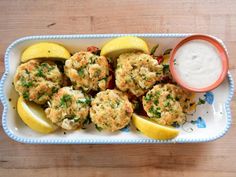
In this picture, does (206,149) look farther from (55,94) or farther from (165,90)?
(55,94)

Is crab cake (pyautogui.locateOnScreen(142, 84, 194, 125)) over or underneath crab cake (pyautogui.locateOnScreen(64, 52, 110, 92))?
underneath

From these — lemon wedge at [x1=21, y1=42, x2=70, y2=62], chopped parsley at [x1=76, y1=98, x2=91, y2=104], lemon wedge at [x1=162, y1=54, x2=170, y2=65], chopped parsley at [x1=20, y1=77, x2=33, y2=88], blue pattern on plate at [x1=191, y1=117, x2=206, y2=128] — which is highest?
lemon wedge at [x1=21, y1=42, x2=70, y2=62]

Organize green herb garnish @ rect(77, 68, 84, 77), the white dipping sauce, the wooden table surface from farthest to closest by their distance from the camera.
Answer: the wooden table surface, green herb garnish @ rect(77, 68, 84, 77), the white dipping sauce

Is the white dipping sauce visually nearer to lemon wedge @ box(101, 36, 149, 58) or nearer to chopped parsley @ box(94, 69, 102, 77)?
lemon wedge @ box(101, 36, 149, 58)

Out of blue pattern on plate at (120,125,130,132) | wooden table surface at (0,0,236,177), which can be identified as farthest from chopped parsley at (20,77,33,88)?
blue pattern on plate at (120,125,130,132)

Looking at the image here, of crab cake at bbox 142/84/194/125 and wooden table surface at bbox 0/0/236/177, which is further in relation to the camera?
wooden table surface at bbox 0/0/236/177

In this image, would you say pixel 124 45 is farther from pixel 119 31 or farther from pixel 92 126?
pixel 92 126

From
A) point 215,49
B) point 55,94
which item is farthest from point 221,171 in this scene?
point 55,94
